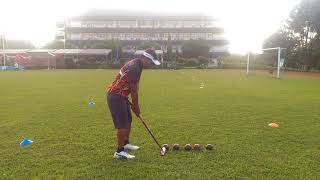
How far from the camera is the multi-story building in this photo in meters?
97.8

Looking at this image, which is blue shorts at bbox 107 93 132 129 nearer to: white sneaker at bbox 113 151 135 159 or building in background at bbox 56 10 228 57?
white sneaker at bbox 113 151 135 159

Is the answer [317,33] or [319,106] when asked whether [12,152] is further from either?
[317,33]

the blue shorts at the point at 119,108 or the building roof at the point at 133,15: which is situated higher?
the building roof at the point at 133,15

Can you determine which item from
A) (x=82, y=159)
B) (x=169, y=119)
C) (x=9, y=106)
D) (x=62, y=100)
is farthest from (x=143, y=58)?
(x=62, y=100)

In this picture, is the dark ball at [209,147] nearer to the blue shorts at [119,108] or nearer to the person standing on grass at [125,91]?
the person standing on grass at [125,91]

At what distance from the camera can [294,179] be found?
580 centimetres

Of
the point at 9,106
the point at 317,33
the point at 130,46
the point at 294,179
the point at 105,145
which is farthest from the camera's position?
the point at 130,46

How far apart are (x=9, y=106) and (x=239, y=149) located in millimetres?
9477

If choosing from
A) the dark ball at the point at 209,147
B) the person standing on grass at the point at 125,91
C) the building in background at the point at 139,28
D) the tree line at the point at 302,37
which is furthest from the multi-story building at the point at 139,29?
the person standing on grass at the point at 125,91

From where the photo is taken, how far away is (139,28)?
322 feet

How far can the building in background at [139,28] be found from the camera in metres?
97.6

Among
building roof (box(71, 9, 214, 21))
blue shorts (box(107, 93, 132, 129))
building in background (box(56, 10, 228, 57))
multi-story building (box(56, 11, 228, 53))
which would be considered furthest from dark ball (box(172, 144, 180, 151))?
building roof (box(71, 9, 214, 21))

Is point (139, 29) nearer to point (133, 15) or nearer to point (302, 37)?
point (133, 15)

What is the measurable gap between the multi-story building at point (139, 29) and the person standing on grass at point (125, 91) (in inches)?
3562
